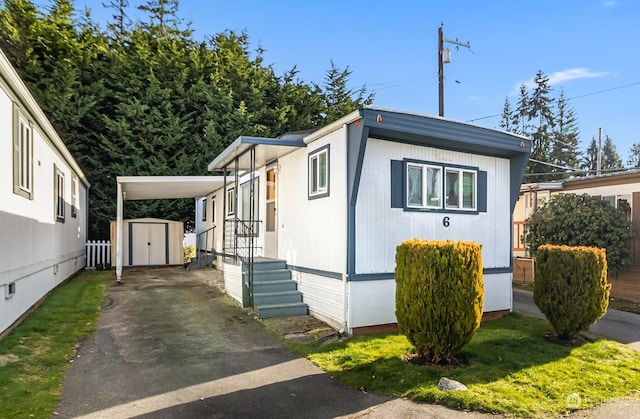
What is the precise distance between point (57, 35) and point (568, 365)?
63.4 feet

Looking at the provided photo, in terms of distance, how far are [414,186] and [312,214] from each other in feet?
6.04

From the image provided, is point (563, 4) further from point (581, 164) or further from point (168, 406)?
point (581, 164)

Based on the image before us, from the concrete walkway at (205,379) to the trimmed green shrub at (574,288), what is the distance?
178cm

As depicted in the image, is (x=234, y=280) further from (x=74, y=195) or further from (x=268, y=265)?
(x=74, y=195)

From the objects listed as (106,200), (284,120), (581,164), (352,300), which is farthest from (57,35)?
(581,164)

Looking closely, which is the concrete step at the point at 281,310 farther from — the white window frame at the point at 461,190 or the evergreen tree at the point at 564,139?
the evergreen tree at the point at 564,139

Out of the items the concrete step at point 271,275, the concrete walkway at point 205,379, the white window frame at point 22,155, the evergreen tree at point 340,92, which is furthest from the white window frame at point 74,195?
the evergreen tree at point 340,92

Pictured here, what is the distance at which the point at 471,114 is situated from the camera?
20.9 m

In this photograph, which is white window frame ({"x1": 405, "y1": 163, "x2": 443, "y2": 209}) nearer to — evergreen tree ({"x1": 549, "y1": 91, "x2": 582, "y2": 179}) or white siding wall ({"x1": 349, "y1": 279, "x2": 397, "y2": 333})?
white siding wall ({"x1": 349, "y1": 279, "x2": 397, "y2": 333})

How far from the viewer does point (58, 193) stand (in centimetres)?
967

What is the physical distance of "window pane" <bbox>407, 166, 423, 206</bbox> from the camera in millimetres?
6836

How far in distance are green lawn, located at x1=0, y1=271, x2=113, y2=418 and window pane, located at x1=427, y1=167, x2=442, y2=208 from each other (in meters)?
5.69

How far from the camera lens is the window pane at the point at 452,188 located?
23.7ft

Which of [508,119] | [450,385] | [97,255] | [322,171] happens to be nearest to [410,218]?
[322,171]
